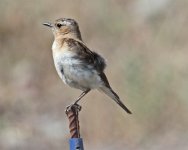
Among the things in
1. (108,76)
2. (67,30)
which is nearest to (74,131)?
(67,30)

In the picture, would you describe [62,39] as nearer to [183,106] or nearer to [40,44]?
[183,106]

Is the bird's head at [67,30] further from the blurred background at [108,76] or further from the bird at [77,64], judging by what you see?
the blurred background at [108,76]

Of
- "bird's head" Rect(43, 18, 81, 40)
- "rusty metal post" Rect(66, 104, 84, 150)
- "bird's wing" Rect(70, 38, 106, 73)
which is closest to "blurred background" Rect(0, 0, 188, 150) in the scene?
"bird's head" Rect(43, 18, 81, 40)

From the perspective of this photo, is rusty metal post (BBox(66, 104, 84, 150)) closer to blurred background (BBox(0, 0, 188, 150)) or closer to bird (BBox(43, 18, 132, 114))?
bird (BBox(43, 18, 132, 114))

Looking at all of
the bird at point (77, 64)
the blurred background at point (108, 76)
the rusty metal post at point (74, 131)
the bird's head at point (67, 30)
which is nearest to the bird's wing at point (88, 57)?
the bird at point (77, 64)

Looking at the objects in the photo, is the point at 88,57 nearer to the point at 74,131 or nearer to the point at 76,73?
the point at 76,73

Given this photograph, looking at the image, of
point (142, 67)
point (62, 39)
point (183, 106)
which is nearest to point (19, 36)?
point (142, 67)
